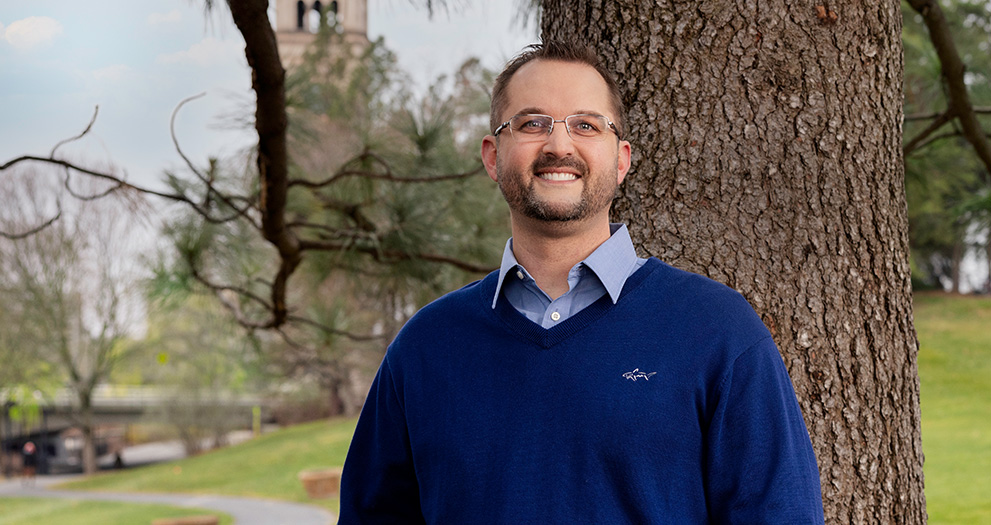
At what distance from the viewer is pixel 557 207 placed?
1.23 meters

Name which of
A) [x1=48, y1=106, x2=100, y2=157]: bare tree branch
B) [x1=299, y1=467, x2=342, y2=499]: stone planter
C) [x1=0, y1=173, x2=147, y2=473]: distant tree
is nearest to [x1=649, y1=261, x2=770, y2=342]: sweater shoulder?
[x1=48, y1=106, x2=100, y2=157]: bare tree branch

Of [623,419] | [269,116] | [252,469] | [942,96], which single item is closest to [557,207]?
[623,419]

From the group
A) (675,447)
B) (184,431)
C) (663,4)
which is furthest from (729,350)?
(184,431)

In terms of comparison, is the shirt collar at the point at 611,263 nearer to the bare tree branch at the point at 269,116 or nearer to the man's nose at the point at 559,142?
the man's nose at the point at 559,142

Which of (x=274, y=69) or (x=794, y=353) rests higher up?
(x=274, y=69)

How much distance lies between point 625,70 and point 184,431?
2206cm

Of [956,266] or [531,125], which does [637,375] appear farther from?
[956,266]

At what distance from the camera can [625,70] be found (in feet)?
5.58

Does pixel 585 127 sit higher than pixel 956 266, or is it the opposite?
pixel 585 127

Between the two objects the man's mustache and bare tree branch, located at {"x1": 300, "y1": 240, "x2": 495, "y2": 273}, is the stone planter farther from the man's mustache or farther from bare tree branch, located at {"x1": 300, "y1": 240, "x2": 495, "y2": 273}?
the man's mustache

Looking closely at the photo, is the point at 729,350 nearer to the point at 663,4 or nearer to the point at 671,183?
the point at 671,183

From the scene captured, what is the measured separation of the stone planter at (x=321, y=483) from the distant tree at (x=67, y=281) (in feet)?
16.2

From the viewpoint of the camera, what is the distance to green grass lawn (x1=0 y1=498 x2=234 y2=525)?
13.1 m

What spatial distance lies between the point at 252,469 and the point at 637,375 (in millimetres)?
17360
